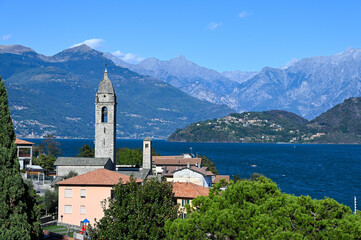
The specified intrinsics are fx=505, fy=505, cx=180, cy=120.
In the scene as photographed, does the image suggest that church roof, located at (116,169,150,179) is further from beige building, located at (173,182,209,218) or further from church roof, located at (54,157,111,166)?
beige building, located at (173,182,209,218)

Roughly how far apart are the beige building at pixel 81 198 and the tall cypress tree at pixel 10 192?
20.3 metres

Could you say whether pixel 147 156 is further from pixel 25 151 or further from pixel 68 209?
pixel 68 209

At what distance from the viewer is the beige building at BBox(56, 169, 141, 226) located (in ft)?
149

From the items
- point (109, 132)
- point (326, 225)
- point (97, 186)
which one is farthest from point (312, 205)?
A: point (109, 132)

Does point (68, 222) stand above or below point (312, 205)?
below

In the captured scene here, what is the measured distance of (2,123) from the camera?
24.8m

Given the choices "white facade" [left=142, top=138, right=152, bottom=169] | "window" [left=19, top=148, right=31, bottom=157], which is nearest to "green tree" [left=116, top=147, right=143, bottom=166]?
"window" [left=19, top=148, right=31, bottom=157]

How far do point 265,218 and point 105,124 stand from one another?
54560mm

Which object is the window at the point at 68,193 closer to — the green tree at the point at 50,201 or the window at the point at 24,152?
the green tree at the point at 50,201

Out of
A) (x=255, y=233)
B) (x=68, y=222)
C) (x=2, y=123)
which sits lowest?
(x=68, y=222)

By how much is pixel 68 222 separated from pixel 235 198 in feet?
75.8

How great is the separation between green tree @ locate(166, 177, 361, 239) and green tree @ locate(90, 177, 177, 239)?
12.1 feet

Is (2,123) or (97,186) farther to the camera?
(97,186)

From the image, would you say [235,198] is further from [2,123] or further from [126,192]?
[2,123]
